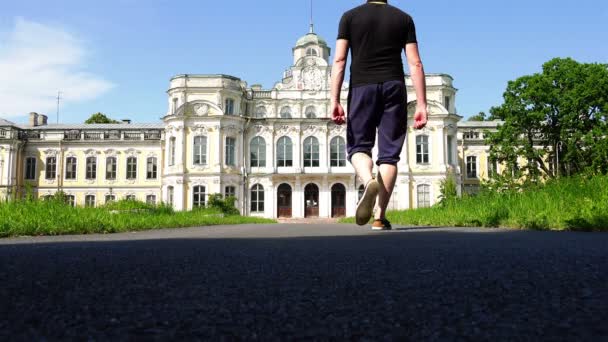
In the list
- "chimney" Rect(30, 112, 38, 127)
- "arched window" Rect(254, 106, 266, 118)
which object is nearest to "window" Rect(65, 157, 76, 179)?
"chimney" Rect(30, 112, 38, 127)

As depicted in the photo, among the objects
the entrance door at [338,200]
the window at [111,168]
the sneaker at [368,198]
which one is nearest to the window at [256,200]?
the entrance door at [338,200]

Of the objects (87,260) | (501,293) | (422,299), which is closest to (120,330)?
(422,299)

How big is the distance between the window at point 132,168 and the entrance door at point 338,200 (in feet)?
54.2

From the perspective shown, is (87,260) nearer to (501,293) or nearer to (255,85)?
(501,293)

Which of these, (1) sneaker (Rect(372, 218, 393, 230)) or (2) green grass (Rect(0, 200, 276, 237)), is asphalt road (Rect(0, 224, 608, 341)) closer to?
(1) sneaker (Rect(372, 218, 393, 230))

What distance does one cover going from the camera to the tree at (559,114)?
30234 millimetres

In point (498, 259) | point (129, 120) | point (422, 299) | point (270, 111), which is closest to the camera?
point (422, 299)

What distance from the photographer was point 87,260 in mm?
2281

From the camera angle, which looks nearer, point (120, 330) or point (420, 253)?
point (120, 330)

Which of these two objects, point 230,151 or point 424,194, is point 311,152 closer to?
point 230,151

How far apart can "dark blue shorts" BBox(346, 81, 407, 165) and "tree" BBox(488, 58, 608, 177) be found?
1122 inches

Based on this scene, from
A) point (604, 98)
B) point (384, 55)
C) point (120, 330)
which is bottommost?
point (120, 330)

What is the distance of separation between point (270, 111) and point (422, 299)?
37493 mm

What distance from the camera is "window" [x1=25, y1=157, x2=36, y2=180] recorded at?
134 feet
